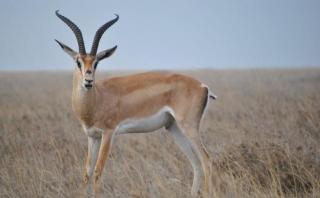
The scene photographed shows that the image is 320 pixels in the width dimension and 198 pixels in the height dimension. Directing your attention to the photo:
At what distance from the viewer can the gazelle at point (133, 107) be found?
6559 mm

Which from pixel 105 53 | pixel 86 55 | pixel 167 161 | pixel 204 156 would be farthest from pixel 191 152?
pixel 86 55

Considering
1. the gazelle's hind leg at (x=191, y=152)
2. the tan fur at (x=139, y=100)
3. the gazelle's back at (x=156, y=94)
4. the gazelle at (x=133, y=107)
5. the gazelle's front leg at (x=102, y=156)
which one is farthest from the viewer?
the gazelle's back at (x=156, y=94)

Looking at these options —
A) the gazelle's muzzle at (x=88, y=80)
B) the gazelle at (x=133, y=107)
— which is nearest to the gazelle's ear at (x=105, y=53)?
the gazelle at (x=133, y=107)

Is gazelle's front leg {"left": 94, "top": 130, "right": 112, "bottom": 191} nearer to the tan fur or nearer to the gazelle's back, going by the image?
the tan fur

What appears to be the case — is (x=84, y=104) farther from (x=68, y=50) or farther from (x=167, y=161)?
(x=167, y=161)

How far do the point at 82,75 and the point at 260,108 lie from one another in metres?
8.60

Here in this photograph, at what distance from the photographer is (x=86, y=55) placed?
6.41 metres

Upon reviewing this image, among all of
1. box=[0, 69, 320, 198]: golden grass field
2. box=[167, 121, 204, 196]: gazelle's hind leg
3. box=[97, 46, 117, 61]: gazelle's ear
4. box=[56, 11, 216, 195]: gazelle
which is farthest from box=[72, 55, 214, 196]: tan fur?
box=[0, 69, 320, 198]: golden grass field

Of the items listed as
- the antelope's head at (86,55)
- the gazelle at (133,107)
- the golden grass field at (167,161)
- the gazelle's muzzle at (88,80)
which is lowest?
the golden grass field at (167,161)

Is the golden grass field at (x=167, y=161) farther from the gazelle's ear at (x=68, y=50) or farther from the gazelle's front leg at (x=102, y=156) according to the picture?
the gazelle's ear at (x=68, y=50)

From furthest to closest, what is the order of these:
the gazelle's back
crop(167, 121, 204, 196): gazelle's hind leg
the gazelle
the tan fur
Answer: the gazelle's back, crop(167, 121, 204, 196): gazelle's hind leg, the tan fur, the gazelle

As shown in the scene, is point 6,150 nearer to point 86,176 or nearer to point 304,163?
point 86,176

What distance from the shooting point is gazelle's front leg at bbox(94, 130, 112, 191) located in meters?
6.28

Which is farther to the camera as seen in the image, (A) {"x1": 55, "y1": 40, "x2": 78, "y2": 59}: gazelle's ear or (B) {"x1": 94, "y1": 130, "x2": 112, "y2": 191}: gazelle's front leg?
(A) {"x1": 55, "y1": 40, "x2": 78, "y2": 59}: gazelle's ear
